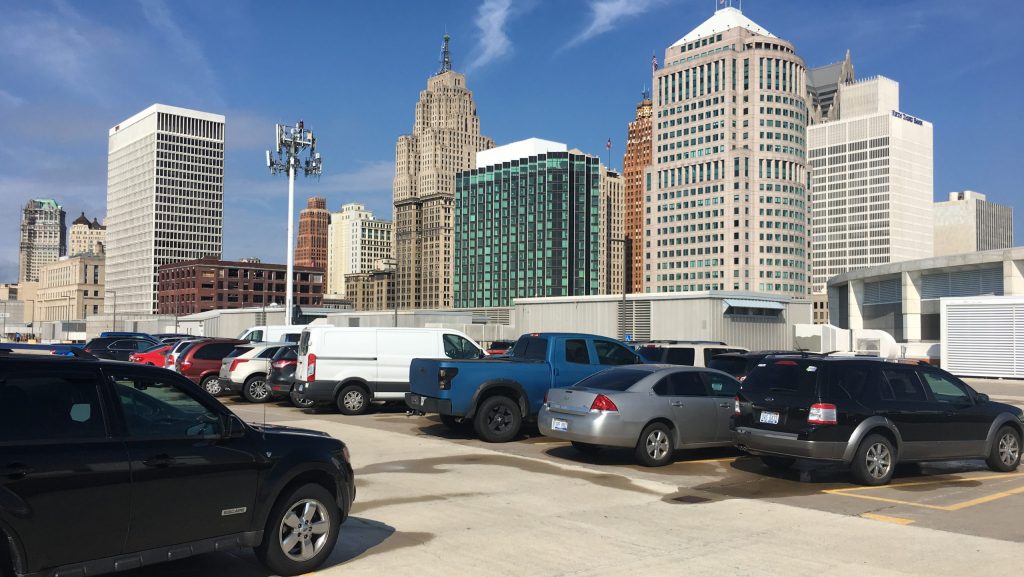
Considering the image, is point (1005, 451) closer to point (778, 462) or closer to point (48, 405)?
point (778, 462)

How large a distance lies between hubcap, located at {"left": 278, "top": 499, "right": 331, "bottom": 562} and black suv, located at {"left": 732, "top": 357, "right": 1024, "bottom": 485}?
6.69m

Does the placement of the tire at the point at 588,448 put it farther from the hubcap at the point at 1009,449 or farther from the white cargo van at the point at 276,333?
the white cargo van at the point at 276,333

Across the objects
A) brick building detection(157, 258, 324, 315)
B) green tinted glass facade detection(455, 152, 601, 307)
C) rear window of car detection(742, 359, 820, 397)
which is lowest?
rear window of car detection(742, 359, 820, 397)

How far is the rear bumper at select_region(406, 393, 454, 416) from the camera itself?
14891 millimetres

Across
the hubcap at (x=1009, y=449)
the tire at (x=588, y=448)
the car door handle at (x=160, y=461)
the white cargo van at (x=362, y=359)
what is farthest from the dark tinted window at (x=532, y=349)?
the car door handle at (x=160, y=461)

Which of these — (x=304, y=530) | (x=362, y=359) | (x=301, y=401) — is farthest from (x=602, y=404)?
(x=301, y=401)

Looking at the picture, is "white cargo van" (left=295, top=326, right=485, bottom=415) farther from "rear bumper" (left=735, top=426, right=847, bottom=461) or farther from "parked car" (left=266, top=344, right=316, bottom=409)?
"rear bumper" (left=735, top=426, right=847, bottom=461)

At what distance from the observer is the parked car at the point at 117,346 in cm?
3066

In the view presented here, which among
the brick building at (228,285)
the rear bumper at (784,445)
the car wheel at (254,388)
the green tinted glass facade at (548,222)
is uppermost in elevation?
the green tinted glass facade at (548,222)

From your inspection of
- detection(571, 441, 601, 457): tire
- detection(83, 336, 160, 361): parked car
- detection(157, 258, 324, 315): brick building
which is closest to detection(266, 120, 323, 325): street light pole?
detection(83, 336, 160, 361): parked car

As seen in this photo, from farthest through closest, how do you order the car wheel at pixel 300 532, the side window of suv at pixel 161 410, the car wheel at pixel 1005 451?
the car wheel at pixel 1005 451 < the car wheel at pixel 300 532 < the side window of suv at pixel 161 410

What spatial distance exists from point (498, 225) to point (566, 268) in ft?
65.1

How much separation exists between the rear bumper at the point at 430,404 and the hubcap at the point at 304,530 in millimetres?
7964

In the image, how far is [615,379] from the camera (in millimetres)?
13102
